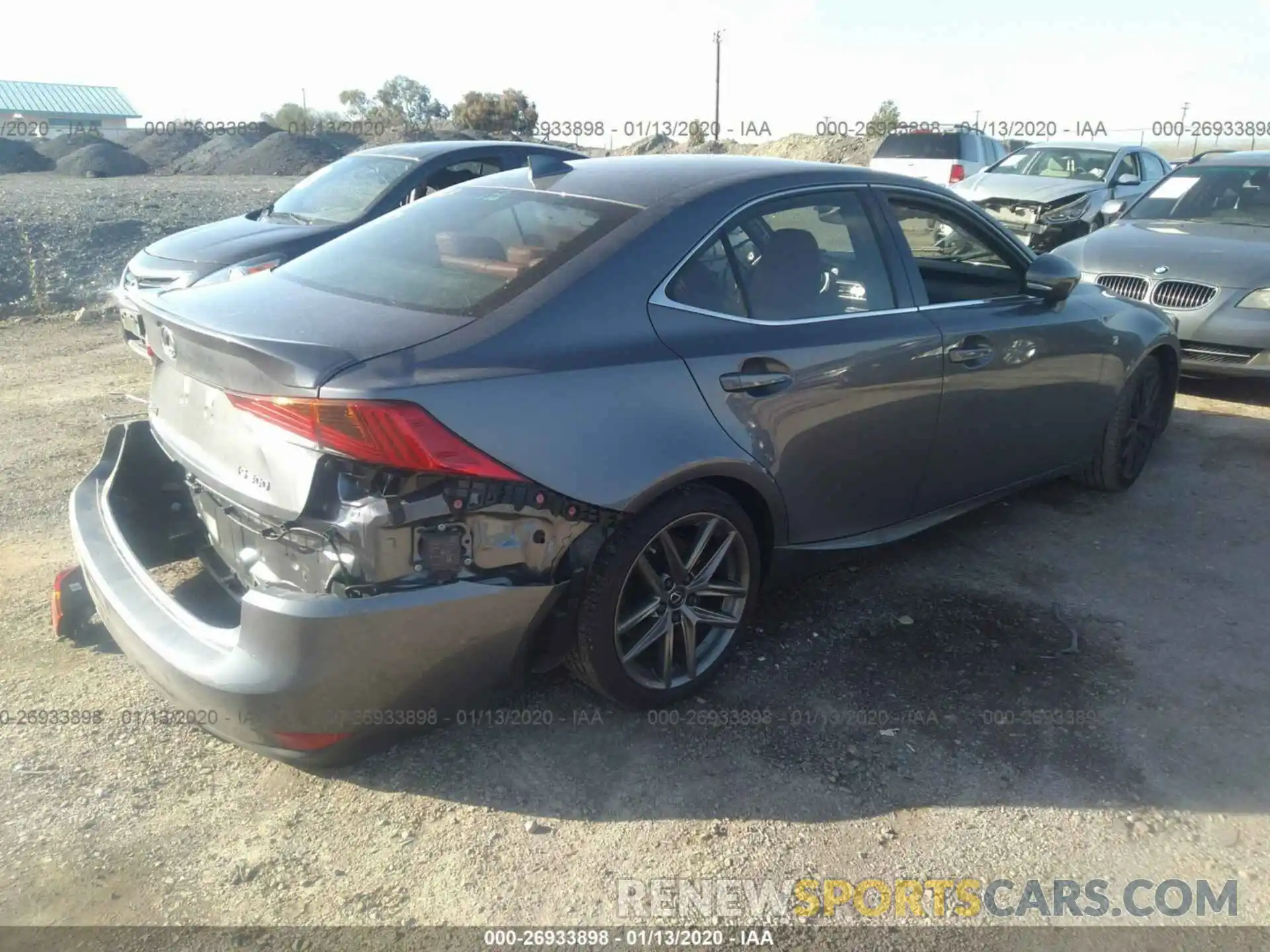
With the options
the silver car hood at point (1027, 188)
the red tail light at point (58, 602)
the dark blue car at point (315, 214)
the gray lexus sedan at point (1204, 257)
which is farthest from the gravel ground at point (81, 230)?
the silver car hood at point (1027, 188)

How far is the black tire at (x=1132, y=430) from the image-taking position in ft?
16.6

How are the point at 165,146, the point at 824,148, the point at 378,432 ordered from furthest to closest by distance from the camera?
the point at 824,148
the point at 165,146
the point at 378,432

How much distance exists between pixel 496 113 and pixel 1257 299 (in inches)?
2016

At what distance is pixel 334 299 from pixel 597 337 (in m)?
0.80

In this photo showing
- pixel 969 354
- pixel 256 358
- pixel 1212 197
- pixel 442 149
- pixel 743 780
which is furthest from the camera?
pixel 442 149

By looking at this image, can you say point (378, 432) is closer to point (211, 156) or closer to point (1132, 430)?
point (1132, 430)

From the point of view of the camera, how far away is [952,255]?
4492 millimetres

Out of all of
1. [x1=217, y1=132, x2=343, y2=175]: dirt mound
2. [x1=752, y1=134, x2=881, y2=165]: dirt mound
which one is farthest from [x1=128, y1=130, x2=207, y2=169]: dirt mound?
[x1=752, y1=134, x2=881, y2=165]: dirt mound

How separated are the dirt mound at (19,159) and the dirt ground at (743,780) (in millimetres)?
36828

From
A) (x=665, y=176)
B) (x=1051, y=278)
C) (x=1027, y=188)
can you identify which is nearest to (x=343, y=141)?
(x=1027, y=188)

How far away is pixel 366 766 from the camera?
116 inches

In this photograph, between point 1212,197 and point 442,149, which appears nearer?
point 1212,197

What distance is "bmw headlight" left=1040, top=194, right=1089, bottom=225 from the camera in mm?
11625

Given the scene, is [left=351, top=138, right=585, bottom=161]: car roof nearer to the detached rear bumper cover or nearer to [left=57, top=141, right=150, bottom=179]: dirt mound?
the detached rear bumper cover
